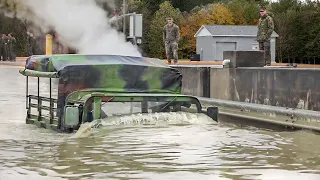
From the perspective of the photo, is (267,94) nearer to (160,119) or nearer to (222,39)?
(160,119)

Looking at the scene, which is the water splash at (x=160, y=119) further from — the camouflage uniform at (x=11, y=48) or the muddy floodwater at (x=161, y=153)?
the camouflage uniform at (x=11, y=48)

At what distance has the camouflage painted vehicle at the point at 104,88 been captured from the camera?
13039mm

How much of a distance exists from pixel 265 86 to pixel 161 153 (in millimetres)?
Answer: 5623

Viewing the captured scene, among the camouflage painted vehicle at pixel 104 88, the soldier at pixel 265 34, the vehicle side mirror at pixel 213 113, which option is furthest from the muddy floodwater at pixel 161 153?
the soldier at pixel 265 34

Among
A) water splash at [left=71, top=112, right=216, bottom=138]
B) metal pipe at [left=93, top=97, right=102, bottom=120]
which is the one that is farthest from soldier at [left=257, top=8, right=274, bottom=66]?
metal pipe at [left=93, top=97, right=102, bottom=120]

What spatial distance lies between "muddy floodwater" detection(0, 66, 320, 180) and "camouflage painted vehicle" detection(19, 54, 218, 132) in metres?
0.36

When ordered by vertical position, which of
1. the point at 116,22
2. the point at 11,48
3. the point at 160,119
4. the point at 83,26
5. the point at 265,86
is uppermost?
the point at 116,22

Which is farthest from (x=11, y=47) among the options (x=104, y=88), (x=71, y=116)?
(x=71, y=116)

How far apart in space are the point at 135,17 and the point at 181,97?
12.7 meters

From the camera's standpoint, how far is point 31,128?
1476 cm

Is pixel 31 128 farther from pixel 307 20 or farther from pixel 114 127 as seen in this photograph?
pixel 307 20

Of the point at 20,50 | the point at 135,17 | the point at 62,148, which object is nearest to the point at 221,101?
the point at 62,148

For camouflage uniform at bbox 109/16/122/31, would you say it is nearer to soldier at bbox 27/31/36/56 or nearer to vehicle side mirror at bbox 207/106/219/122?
soldier at bbox 27/31/36/56

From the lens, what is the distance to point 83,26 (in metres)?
23.1
